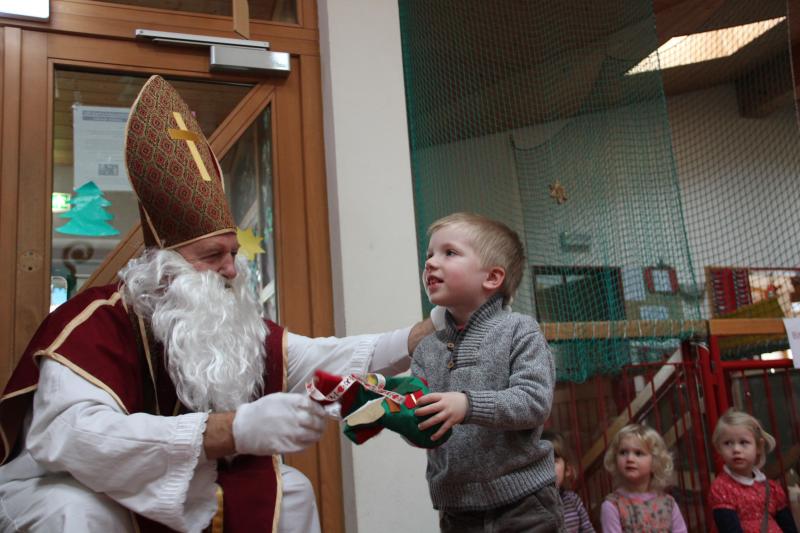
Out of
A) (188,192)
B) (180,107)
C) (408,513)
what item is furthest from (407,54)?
(408,513)

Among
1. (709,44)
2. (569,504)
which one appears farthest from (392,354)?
(709,44)

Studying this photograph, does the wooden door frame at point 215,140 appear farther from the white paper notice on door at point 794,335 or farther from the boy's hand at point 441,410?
the white paper notice on door at point 794,335

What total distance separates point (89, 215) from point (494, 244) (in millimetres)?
1638

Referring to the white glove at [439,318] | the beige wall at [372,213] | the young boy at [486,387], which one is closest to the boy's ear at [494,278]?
the young boy at [486,387]

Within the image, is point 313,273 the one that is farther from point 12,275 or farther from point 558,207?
point 558,207

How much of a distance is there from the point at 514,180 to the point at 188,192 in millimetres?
4081

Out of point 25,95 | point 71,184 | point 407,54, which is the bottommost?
point 71,184

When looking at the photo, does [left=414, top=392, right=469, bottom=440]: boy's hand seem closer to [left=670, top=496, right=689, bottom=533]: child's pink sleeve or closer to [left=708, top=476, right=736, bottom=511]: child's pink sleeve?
[left=670, top=496, right=689, bottom=533]: child's pink sleeve

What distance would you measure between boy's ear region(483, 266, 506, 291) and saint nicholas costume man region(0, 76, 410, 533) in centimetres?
41

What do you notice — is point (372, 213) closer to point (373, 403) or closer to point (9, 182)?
point (9, 182)

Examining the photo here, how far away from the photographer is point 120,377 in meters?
1.83

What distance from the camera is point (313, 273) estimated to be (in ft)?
9.85

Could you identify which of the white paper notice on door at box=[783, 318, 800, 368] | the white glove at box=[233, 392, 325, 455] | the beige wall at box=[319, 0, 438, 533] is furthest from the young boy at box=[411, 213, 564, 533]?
the white paper notice on door at box=[783, 318, 800, 368]

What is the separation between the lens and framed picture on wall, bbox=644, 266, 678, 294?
4133 mm
